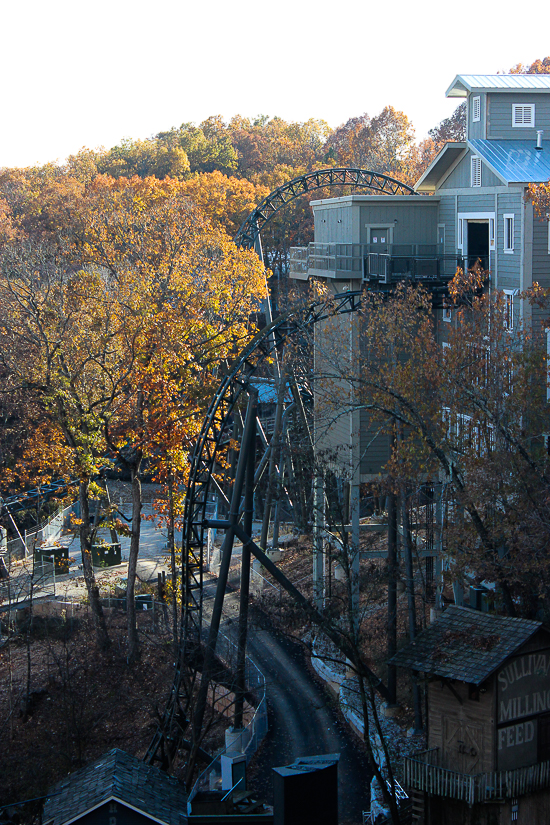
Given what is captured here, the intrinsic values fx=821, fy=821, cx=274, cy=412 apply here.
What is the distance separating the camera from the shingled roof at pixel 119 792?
14.1 meters

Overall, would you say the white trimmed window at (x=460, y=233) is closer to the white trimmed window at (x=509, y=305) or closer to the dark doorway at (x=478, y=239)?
the dark doorway at (x=478, y=239)

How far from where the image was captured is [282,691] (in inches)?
910

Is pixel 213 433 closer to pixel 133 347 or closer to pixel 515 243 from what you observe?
pixel 133 347

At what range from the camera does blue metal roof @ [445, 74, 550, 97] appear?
21656mm

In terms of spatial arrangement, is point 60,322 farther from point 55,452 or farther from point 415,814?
point 415,814

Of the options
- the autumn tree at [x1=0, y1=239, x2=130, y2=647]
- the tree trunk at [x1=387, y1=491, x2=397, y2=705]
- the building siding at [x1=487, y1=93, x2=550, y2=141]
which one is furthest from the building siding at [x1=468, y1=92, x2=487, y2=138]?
the autumn tree at [x1=0, y1=239, x2=130, y2=647]

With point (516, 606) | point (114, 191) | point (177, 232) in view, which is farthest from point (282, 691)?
point (114, 191)

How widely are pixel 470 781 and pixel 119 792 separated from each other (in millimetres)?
5975

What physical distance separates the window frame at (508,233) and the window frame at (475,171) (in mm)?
1903

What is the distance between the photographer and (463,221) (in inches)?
875

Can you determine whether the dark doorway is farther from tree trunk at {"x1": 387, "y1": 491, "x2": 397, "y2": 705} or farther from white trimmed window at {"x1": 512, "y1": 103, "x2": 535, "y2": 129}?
tree trunk at {"x1": 387, "y1": 491, "x2": 397, "y2": 705}

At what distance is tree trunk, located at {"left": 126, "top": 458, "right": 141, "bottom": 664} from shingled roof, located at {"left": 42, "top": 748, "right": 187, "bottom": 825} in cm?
999

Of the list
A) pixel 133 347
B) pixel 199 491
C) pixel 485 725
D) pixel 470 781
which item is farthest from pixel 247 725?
pixel 133 347

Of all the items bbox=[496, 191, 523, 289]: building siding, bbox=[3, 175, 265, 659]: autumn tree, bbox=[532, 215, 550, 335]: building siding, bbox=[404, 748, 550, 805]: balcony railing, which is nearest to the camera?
bbox=[404, 748, 550, 805]: balcony railing
